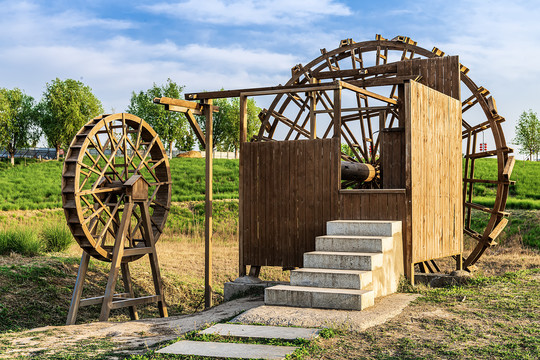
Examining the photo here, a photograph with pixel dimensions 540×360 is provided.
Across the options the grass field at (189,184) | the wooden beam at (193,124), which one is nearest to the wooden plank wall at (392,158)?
the wooden beam at (193,124)

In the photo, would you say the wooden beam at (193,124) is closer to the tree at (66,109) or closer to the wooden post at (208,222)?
the wooden post at (208,222)

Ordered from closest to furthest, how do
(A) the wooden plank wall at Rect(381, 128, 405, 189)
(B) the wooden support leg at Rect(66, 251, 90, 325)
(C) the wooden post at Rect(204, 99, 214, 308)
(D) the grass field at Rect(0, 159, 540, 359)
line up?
(D) the grass field at Rect(0, 159, 540, 359) → (B) the wooden support leg at Rect(66, 251, 90, 325) → (C) the wooden post at Rect(204, 99, 214, 308) → (A) the wooden plank wall at Rect(381, 128, 405, 189)

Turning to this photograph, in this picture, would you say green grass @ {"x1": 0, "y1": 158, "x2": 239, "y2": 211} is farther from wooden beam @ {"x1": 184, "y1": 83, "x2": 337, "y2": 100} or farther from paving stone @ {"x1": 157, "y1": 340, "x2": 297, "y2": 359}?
paving stone @ {"x1": 157, "y1": 340, "x2": 297, "y2": 359}

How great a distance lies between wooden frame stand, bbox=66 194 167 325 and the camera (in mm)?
10250

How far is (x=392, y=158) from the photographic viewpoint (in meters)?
12.4

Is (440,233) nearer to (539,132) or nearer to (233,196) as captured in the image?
(233,196)

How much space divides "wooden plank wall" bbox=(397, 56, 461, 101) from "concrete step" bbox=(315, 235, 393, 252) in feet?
18.9

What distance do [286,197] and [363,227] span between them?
178cm

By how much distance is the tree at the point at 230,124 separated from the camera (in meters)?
54.7

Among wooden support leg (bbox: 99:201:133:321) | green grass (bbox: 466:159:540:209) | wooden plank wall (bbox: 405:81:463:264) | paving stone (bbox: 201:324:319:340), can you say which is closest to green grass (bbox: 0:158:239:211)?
green grass (bbox: 466:159:540:209)

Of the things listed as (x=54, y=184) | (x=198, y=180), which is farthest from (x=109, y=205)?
(x=54, y=184)

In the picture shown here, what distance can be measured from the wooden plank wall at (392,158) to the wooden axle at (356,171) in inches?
26.4

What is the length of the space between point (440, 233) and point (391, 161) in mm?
2068

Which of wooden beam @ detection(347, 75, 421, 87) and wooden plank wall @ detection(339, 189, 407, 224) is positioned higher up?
wooden beam @ detection(347, 75, 421, 87)
